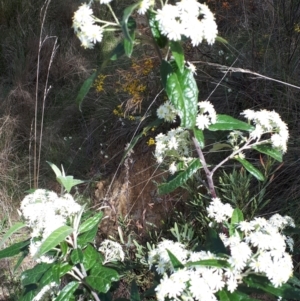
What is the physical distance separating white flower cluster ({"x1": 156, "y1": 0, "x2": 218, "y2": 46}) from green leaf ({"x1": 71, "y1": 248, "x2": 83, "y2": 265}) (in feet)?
2.05

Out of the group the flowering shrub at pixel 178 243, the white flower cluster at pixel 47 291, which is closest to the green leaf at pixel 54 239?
the flowering shrub at pixel 178 243

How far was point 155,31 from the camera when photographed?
1164 mm

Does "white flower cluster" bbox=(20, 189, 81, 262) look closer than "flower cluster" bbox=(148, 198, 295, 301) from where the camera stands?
No

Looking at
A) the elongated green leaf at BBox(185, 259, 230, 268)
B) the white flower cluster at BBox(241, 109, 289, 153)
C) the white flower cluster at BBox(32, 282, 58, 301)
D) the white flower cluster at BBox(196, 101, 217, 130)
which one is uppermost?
the white flower cluster at BBox(196, 101, 217, 130)

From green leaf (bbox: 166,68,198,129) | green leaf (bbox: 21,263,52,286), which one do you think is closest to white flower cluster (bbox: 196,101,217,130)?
green leaf (bbox: 166,68,198,129)

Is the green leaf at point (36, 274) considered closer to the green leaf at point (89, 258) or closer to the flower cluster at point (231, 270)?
the green leaf at point (89, 258)

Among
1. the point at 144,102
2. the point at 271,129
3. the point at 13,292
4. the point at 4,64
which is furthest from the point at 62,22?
the point at 271,129

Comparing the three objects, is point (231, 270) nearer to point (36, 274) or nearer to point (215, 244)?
point (215, 244)

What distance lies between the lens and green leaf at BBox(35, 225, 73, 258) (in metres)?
1.27

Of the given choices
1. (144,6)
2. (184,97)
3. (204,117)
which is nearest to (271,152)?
(204,117)

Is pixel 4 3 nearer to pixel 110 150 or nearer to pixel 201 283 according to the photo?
pixel 110 150

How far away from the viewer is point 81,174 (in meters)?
3.40

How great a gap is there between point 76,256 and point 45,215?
14 cm

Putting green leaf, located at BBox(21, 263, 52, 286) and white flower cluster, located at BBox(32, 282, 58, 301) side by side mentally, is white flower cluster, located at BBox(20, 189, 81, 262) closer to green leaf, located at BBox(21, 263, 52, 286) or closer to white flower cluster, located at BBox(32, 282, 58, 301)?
green leaf, located at BBox(21, 263, 52, 286)
